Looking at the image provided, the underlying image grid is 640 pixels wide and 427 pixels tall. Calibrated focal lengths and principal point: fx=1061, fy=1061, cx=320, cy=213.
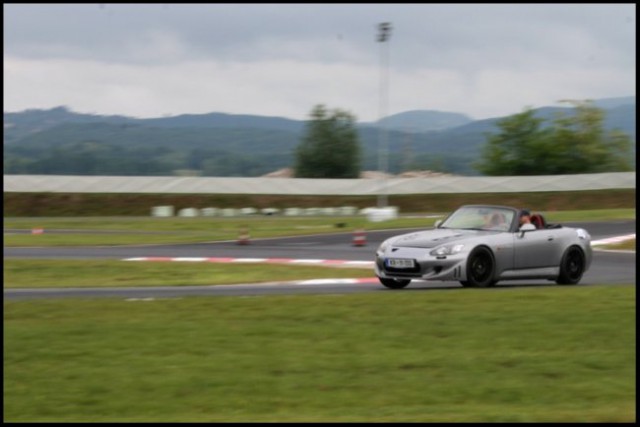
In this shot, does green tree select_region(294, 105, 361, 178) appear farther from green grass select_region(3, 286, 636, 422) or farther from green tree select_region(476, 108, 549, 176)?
green grass select_region(3, 286, 636, 422)

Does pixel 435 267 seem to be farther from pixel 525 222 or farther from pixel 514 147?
pixel 514 147

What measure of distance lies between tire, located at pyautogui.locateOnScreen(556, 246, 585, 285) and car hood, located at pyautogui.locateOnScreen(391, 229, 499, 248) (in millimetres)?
1460

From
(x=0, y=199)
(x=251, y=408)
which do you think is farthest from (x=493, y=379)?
(x=0, y=199)

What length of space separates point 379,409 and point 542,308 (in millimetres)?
5138

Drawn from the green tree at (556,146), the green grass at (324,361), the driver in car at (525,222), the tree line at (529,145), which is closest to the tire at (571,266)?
the driver in car at (525,222)

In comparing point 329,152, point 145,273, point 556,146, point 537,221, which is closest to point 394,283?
point 537,221

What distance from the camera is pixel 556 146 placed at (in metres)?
81.2

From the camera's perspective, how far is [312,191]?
52.8m

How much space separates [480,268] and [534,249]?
1174 mm

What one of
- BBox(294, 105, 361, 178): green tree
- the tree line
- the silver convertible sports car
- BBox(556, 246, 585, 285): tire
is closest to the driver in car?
the silver convertible sports car

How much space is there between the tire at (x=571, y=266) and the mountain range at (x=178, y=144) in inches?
1520

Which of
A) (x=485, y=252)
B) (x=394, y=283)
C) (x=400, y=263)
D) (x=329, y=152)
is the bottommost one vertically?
(x=394, y=283)

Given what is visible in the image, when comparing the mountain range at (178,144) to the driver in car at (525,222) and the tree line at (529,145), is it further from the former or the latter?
the driver in car at (525,222)

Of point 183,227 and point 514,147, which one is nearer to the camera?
point 183,227
